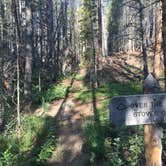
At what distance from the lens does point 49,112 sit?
20266mm

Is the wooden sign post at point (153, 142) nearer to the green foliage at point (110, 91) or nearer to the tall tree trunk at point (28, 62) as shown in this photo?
the tall tree trunk at point (28, 62)

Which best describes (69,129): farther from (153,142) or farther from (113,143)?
(153,142)

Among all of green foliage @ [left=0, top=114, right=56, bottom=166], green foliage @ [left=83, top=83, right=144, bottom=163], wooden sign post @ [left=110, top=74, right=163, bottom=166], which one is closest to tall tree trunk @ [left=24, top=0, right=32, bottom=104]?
green foliage @ [left=0, top=114, right=56, bottom=166]

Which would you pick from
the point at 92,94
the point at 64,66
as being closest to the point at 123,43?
the point at 64,66

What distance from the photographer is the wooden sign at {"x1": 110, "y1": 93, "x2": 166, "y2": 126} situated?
5047 millimetres

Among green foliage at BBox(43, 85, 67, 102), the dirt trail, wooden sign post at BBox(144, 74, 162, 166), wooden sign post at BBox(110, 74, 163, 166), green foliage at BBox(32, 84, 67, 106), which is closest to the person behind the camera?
wooden sign post at BBox(110, 74, 163, 166)

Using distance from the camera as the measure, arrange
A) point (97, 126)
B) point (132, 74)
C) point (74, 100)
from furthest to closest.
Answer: point (132, 74) → point (74, 100) → point (97, 126)

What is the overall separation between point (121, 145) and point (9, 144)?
13.6 ft

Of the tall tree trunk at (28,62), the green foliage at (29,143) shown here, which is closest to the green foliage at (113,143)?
the green foliage at (29,143)

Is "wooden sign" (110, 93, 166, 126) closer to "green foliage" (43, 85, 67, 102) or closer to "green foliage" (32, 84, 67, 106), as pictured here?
A: "green foliage" (32, 84, 67, 106)

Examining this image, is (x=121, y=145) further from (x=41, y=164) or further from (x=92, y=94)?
(x=92, y=94)

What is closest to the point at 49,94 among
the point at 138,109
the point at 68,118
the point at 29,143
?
the point at 68,118

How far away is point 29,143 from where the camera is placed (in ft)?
48.5

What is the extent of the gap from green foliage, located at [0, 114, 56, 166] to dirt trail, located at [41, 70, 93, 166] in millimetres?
340
